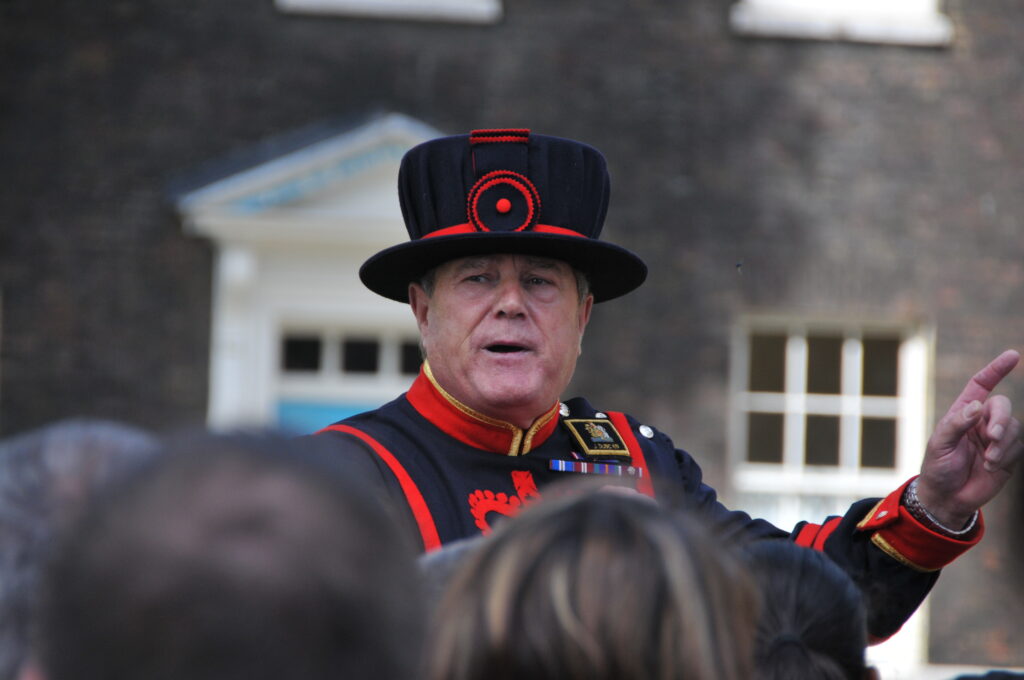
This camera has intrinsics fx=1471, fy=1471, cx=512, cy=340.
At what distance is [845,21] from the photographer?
8953 millimetres

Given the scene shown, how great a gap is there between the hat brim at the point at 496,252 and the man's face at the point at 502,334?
0.03m

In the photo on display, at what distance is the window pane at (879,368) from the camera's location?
8.99m

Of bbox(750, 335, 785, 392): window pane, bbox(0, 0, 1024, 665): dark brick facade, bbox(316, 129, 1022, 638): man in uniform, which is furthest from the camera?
bbox(750, 335, 785, 392): window pane

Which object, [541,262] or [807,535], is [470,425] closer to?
[541,262]


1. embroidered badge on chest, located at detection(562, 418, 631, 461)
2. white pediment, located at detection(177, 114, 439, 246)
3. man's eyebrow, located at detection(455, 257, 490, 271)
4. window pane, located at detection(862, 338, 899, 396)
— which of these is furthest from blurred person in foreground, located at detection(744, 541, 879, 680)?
window pane, located at detection(862, 338, 899, 396)

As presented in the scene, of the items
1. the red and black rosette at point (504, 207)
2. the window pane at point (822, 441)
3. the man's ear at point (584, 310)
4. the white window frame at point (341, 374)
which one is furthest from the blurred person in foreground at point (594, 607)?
the window pane at point (822, 441)

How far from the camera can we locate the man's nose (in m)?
2.91

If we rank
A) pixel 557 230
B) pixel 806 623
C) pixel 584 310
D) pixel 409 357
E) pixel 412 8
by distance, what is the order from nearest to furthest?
pixel 806 623
pixel 557 230
pixel 584 310
pixel 412 8
pixel 409 357

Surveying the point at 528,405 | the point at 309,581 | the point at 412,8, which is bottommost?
the point at 528,405

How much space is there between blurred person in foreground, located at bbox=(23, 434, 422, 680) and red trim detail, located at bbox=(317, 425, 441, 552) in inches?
58.5

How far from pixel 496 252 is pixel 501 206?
0.09 metres

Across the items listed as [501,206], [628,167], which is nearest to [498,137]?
[501,206]

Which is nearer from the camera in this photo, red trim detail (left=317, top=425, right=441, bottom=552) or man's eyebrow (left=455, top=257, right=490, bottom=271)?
red trim detail (left=317, top=425, right=441, bottom=552)

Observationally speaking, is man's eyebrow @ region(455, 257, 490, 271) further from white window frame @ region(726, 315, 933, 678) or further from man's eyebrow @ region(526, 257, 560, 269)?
white window frame @ region(726, 315, 933, 678)
